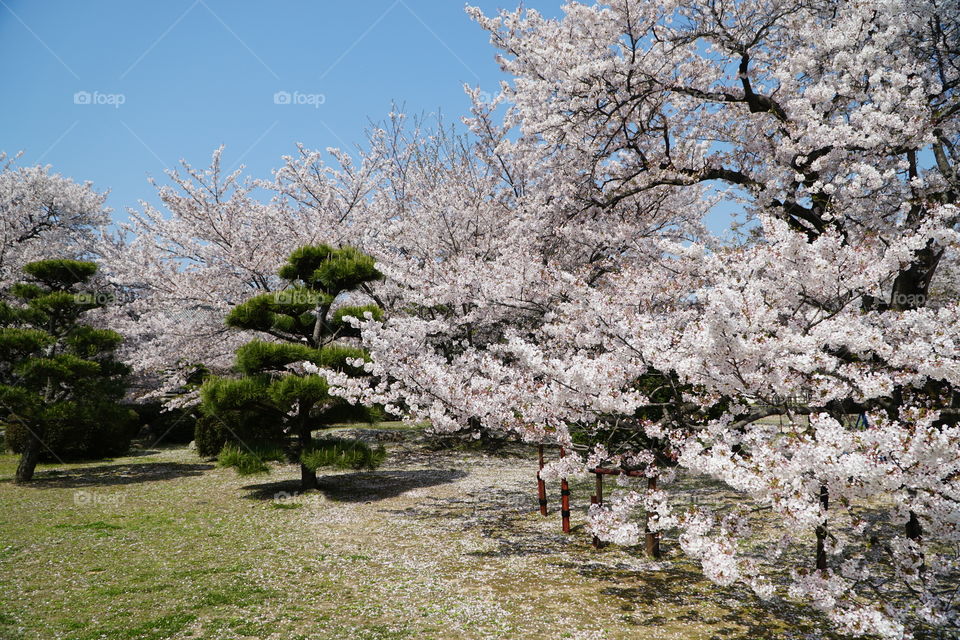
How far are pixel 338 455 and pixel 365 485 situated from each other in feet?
6.05

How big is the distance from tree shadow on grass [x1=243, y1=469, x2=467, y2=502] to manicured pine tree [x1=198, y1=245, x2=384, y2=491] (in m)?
0.55

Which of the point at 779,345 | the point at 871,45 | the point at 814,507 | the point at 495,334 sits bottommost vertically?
the point at 814,507

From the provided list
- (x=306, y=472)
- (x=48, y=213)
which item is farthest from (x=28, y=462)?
(x=48, y=213)

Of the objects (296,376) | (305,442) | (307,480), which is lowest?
(307,480)

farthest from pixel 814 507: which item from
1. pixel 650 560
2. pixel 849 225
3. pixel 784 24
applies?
pixel 784 24

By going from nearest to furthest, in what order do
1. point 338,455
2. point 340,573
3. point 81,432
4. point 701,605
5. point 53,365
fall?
point 701,605
point 340,573
point 338,455
point 53,365
point 81,432

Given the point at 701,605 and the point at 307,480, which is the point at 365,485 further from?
the point at 701,605

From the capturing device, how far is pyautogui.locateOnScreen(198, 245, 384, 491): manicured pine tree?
31.5 ft

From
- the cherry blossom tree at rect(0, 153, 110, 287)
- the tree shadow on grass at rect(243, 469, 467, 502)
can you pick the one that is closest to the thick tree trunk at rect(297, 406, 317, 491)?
the tree shadow on grass at rect(243, 469, 467, 502)

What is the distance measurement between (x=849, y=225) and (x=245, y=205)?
47.1 feet

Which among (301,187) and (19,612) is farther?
(301,187)

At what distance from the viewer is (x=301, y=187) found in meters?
16.4

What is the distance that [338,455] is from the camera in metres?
9.80

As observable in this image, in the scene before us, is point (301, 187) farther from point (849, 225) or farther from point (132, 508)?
point (849, 225)
